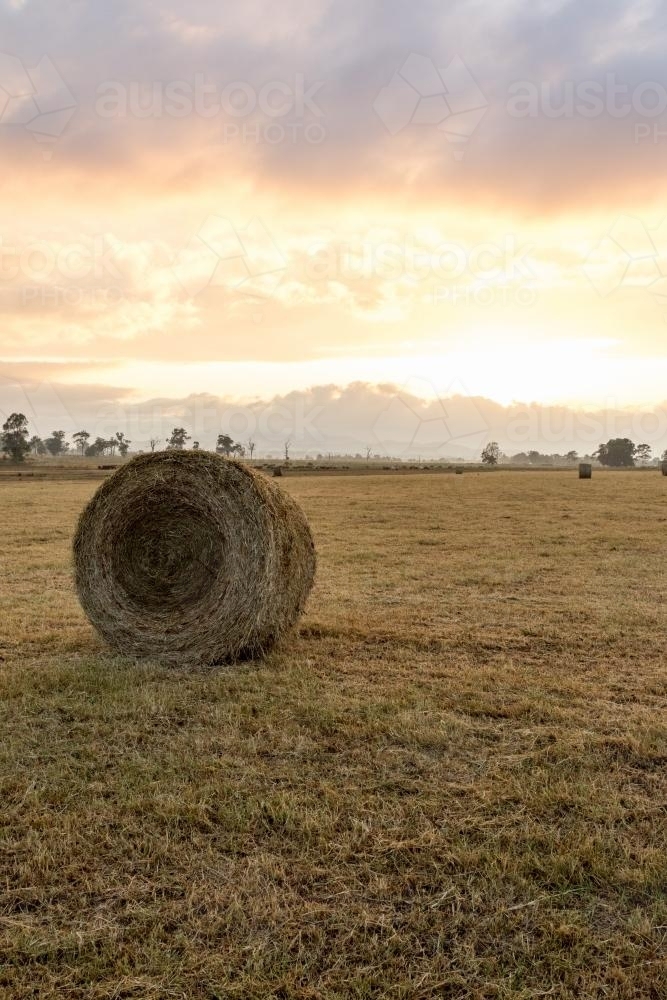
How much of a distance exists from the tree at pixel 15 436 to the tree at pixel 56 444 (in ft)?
287

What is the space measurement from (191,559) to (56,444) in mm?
195409

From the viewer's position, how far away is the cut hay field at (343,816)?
3.03 meters

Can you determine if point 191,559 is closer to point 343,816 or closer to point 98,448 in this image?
point 343,816

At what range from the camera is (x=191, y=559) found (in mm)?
8406

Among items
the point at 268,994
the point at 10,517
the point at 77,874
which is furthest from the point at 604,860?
the point at 10,517

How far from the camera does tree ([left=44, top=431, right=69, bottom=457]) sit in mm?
189250

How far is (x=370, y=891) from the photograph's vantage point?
3.46 meters

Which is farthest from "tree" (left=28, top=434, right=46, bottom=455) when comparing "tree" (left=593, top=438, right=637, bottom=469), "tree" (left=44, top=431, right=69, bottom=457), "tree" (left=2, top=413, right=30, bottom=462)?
"tree" (left=593, top=438, right=637, bottom=469)

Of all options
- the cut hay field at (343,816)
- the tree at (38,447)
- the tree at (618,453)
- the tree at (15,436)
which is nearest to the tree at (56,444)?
the tree at (38,447)

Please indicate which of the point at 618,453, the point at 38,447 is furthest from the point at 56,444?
the point at 618,453

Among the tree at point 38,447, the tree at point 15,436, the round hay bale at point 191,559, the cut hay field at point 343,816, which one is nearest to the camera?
the cut hay field at point 343,816

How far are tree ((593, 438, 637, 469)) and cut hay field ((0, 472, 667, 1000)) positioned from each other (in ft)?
613

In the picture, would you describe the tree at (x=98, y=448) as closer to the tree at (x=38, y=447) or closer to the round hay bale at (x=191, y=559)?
the tree at (x=38, y=447)

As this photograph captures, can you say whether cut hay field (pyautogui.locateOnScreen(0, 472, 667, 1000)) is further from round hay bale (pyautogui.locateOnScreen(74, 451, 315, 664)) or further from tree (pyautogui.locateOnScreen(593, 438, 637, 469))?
tree (pyautogui.locateOnScreen(593, 438, 637, 469))
